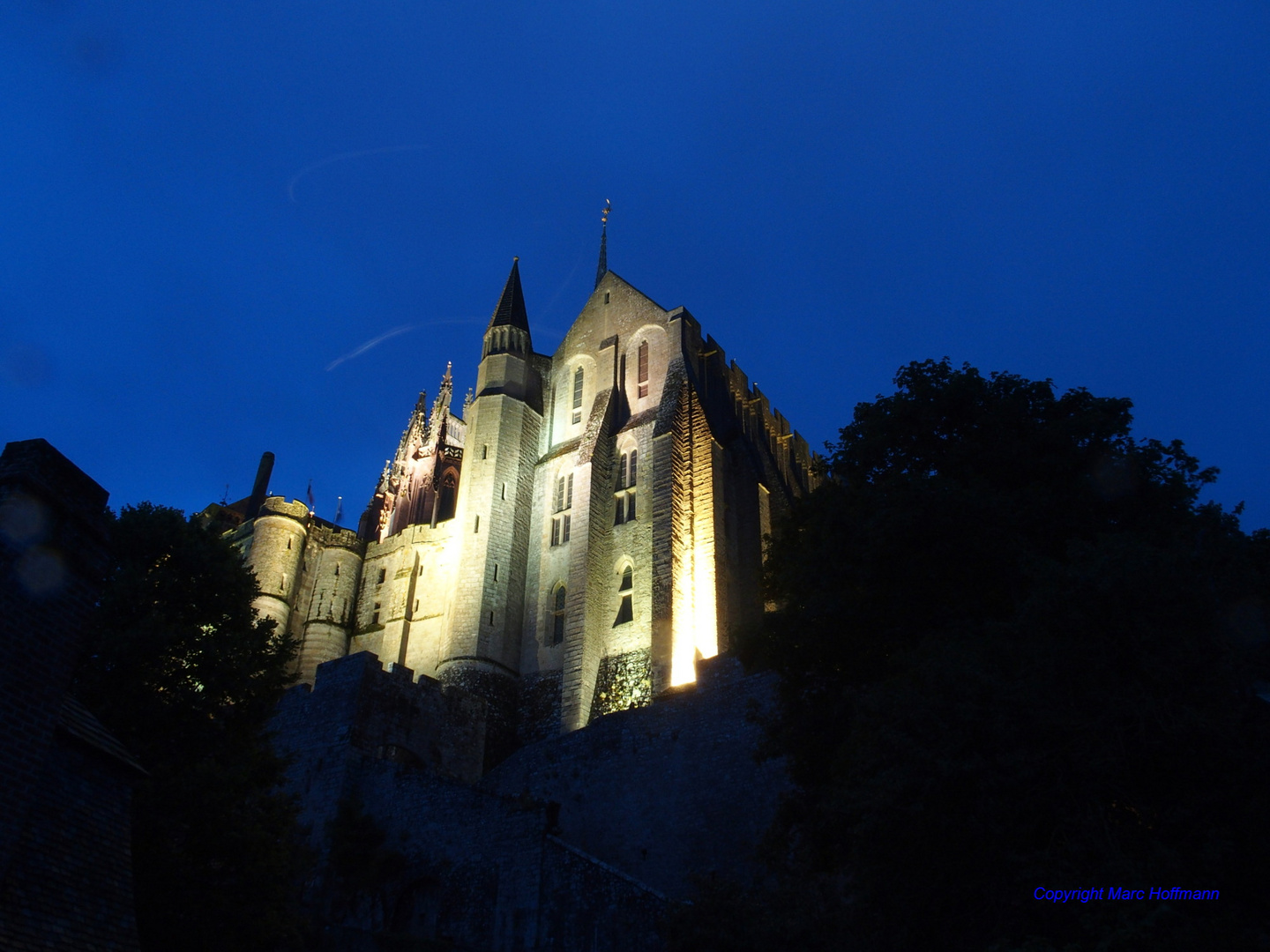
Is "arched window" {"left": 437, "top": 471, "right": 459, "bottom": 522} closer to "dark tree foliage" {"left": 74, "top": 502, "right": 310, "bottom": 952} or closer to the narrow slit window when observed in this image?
the narrow slit window

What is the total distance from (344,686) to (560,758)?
243 inches

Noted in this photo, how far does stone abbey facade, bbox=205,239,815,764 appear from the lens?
33.7m

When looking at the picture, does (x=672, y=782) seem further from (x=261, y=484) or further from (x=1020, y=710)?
(x=261, y=484)

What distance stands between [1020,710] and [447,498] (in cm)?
3792

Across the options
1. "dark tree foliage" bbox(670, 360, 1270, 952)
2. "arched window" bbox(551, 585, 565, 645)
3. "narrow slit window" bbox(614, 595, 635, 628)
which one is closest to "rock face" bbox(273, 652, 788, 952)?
"dark tree foliage" bbox(670, 360, 1270, 952)

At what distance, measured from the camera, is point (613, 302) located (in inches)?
1734

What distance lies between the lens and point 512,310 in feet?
152

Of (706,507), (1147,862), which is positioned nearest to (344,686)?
(706,507)

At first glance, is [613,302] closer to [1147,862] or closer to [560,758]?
[560,758]

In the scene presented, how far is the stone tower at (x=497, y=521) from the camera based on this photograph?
3575 centimetres

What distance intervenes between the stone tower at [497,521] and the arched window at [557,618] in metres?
1.43

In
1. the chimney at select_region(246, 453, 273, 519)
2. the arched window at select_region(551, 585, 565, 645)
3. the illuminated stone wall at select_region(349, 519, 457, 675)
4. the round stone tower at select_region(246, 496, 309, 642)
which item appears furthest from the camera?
the chimney at select_region(246, 453, 273, 519)

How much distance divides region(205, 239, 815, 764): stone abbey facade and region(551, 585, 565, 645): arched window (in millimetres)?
65

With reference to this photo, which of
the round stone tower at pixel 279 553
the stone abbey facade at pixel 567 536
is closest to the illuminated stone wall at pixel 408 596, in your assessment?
the stone abbey facade at pixel 567 536
